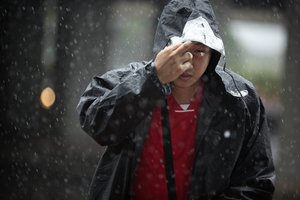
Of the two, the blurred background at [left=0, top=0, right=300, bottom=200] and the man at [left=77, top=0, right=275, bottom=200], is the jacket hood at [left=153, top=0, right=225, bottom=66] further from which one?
the blurred background at [left=0, top=0, right=300, bottom=200]

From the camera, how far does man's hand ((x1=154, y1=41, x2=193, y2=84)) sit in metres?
2.54

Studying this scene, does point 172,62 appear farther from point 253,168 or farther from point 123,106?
point 253,168

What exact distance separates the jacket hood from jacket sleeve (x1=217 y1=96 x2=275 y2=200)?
511 millimetres

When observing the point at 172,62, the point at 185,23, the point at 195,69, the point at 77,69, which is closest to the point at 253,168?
the point at 195,69

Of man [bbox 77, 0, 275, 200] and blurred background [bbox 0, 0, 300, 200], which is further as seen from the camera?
blurred background [bbox 0, 0, 300, 200]

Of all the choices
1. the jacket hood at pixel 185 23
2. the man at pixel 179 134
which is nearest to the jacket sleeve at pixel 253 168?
the man at pixel 179 134

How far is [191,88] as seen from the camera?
2.96m

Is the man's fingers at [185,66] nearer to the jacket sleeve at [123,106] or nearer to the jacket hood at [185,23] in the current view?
the jacket sleeve at [123,106]

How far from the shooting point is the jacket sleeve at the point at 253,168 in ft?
9.10

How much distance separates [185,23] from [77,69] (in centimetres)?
671

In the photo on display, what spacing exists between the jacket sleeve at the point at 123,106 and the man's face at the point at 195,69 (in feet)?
0.56

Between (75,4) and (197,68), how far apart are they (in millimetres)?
7321

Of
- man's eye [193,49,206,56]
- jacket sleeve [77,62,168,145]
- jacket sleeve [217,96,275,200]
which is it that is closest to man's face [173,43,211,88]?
man's eye [193,49,206,56]

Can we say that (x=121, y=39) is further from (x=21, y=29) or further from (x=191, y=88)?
(x=191, y=88)
